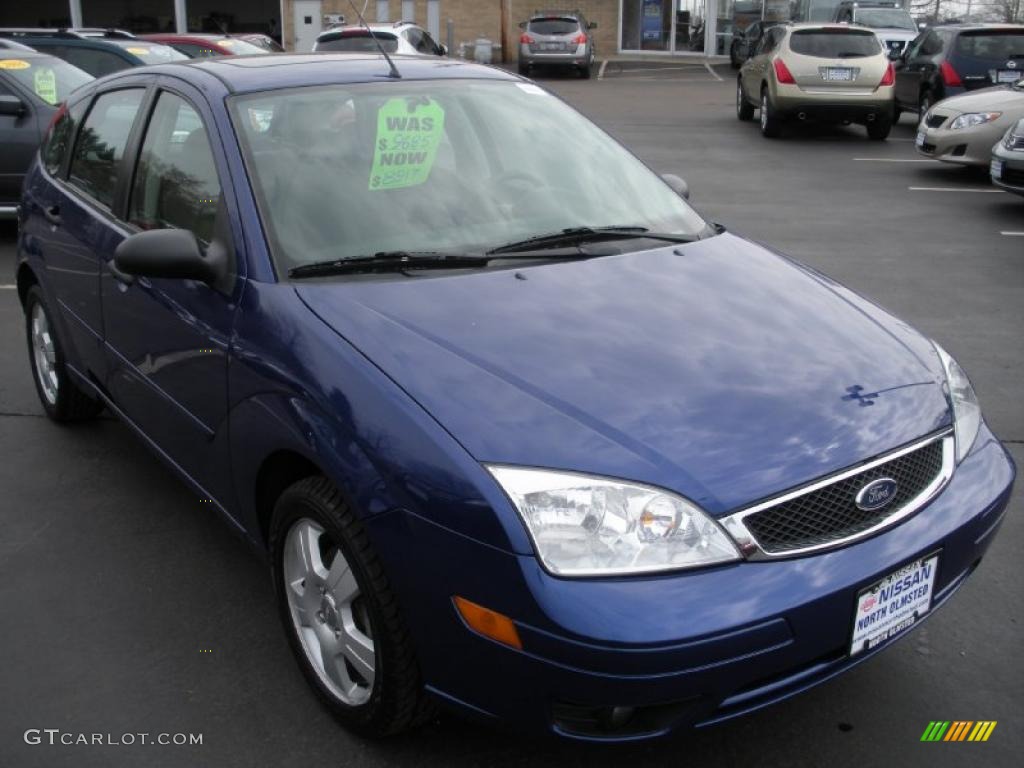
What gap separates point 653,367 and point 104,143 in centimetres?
269

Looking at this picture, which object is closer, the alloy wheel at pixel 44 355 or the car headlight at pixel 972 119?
the alloy wheel at pixel 44 355

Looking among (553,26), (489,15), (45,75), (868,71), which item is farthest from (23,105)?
(489,15)

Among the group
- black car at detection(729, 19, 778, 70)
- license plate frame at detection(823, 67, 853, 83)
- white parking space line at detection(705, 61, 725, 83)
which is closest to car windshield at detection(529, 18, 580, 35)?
white parking space line at detection(705, 61, 725, 83)

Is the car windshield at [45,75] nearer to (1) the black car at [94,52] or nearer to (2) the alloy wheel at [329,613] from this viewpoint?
(1) the black car at [94,52]

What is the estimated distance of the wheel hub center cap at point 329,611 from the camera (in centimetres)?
272

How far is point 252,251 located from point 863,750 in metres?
2.11

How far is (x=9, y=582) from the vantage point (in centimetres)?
361

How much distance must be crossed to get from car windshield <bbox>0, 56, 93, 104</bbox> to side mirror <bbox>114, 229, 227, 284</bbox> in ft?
23.3

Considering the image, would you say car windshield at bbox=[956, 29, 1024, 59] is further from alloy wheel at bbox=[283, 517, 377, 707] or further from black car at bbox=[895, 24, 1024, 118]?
alloy wheel at bbox=[283, 517, 377, 707]

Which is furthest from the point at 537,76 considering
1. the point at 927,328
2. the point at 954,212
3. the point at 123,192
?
the point at 123,192

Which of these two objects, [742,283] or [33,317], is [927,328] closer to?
[742,283]

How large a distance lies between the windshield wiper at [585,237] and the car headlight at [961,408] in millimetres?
934

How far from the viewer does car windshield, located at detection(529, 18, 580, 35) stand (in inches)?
1069

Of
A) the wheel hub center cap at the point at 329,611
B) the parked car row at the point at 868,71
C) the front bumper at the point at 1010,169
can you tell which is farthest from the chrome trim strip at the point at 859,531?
the parked car row at the point at 868,71
